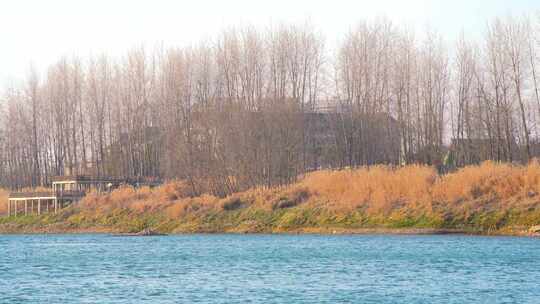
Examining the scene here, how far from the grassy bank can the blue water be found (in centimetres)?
383

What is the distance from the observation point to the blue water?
2859 centimetres

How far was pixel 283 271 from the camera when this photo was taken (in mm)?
35844

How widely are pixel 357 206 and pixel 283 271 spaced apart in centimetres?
2449

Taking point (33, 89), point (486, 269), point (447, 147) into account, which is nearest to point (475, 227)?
point (486, 269)

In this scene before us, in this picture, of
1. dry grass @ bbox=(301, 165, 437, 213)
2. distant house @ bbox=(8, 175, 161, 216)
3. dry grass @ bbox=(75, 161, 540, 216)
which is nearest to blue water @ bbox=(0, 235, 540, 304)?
dry grass @ bbox=(75, 161, 540, 216)

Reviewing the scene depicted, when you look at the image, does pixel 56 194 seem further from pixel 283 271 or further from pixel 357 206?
pixel 283 271

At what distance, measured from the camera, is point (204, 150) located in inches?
2960

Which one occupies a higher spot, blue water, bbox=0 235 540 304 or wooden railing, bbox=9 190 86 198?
wooden railing, bbox=9 190 86 198

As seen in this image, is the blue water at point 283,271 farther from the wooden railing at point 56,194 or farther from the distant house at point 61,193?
the distant house at point 61,193

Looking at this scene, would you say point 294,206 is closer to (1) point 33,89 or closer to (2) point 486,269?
(2) point 486,269

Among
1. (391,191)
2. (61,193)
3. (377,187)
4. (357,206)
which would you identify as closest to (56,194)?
(61,193)

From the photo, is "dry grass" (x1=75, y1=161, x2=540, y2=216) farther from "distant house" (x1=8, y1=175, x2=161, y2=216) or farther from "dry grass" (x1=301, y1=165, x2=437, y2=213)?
"distant house" (x1=8, y1=175, x2=161, y2=216)

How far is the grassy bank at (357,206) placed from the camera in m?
53.7

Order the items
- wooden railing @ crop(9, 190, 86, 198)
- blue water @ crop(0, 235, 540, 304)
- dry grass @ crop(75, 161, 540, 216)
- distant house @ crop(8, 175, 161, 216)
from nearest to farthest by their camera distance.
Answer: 1. blue water @ crop(0, 235, 540, 304)
2. dry grass @ crop(75, 161, 540, 216)
3. wooden railing @ crop(9, 190, 86, 198)
4. distant house @ crop(8, 175, 161, 216)
